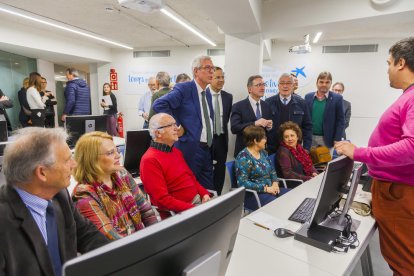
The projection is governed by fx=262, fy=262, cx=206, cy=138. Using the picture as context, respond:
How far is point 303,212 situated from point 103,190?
1.27 meters

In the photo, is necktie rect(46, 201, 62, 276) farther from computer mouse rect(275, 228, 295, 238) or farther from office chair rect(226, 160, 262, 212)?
office chair rect(226, 160, 262, 212)

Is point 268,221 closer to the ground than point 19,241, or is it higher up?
closer to the ground

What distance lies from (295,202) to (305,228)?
472mm

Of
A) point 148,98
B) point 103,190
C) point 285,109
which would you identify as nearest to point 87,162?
point 103,190

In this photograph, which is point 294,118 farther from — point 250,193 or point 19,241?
point 19,241

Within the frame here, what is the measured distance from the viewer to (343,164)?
4.67 feet

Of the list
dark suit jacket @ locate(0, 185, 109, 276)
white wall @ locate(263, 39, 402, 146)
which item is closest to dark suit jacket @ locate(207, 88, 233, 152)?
dark suit jacket @ locate(0, 185, 109, 276)

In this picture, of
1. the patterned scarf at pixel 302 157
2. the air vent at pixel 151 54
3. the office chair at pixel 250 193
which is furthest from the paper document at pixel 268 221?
the air vent at pixel 151 54

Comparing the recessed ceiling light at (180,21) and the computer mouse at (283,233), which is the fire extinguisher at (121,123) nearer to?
the recessed ceiling light at (180,21)

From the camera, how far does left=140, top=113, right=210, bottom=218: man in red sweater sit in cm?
197

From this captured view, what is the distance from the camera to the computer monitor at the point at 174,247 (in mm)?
486

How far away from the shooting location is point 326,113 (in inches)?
149

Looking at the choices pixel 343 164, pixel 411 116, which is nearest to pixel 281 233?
pixel 343 164

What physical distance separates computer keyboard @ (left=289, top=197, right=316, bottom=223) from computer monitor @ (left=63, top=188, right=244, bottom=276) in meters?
0.99
